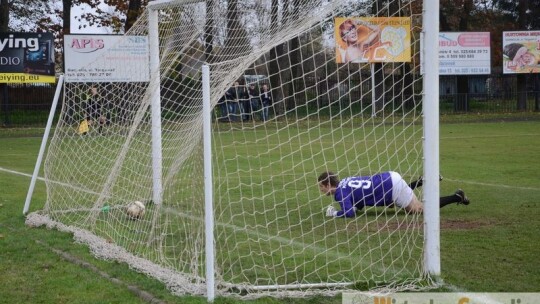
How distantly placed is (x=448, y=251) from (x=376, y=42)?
2.77m

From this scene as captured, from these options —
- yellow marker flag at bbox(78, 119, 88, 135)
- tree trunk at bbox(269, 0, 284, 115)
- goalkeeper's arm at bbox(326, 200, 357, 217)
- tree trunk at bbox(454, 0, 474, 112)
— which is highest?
tree trunk at bbox(454, 0, 474, 112)

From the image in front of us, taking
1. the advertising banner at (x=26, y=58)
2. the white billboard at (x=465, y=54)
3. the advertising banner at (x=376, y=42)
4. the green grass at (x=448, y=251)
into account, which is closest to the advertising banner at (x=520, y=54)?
the white billboard at (x=465, y=54)

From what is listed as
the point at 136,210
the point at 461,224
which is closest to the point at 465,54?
the point at 461,224

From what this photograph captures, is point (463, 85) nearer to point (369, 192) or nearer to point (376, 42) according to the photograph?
point (376, 42)

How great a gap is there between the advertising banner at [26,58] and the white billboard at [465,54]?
16.6 metres

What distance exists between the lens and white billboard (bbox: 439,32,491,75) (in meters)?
37.5

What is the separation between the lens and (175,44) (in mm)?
10469

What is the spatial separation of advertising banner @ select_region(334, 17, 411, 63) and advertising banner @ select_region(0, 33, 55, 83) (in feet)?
77.5

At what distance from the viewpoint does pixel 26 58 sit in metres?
32.6

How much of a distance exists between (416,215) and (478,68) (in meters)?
29.8

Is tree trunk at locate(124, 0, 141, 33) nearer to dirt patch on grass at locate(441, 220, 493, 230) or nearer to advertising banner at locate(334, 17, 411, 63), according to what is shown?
advertising banner at locate(334, 17, 411, 63)

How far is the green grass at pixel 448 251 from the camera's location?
670 cm

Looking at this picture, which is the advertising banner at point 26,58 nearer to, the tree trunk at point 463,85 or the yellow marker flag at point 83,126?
the tree trunk at point 463,85

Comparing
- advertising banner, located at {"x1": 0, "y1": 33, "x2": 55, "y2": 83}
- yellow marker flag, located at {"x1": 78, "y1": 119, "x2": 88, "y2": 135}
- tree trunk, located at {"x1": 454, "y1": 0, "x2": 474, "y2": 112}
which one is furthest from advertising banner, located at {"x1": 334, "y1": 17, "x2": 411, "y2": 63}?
tree trunk, located at {"x1": 454, "y1": 0, "x2": 474, "y2": 112}
